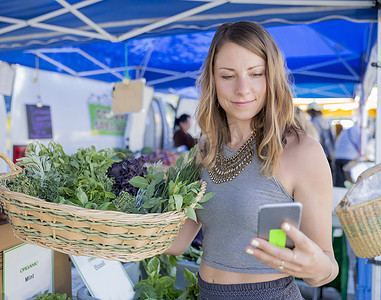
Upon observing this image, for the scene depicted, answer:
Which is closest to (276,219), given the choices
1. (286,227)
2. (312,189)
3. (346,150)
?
(286,227)

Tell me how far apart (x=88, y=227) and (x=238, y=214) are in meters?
0.47

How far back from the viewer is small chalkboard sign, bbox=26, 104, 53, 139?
142 inches

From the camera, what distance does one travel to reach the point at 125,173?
111 centimetres

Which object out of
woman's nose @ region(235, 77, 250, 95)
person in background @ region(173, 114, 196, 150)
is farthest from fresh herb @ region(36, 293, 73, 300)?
person in background @ region(173, 114, 196, 150)

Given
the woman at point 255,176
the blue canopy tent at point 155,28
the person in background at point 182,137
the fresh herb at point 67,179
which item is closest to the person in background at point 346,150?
the blue canopy tent at point 155,28

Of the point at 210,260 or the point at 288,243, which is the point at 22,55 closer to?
the point at 210,260

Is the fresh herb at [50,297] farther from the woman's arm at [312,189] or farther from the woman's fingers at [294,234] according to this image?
the woman's fingers at [294,234]

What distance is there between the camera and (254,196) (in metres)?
1.10

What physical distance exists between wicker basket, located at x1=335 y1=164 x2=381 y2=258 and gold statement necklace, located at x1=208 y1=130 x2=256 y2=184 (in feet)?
1.85

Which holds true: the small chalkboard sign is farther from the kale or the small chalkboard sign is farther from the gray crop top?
the gray crop top

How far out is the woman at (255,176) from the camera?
1045 millimetres

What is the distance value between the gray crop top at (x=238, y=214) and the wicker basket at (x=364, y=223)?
19.3 inches

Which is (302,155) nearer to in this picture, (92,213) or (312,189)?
(312,189)

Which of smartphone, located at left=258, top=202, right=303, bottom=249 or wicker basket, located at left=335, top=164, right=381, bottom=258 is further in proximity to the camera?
wicker basket, located at left=335, top=164, right=381, bottom=258
